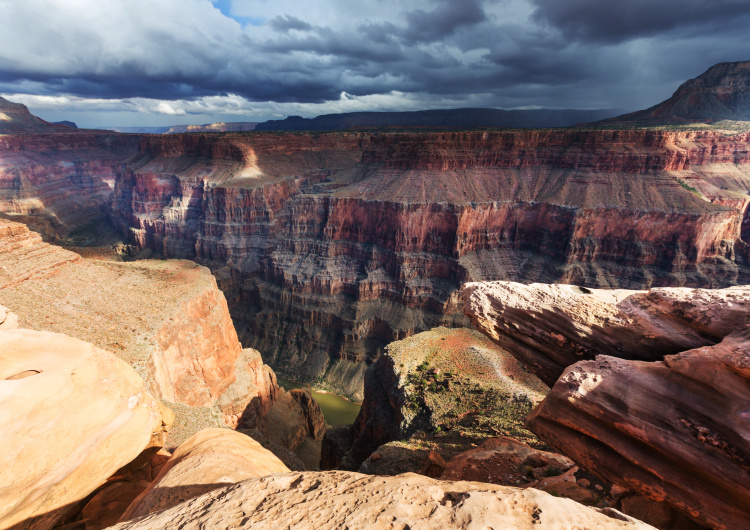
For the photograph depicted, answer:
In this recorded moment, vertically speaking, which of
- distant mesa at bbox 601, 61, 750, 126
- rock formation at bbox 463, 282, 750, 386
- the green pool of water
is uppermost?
distant mesa at bbox 601, 61, 750, 126

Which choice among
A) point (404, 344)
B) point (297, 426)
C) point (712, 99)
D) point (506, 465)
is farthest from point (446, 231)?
point (712, 99)

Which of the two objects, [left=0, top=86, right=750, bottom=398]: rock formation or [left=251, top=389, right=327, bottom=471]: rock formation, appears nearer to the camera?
[left=251, top=389, right=327, bottom=471]: rock formation

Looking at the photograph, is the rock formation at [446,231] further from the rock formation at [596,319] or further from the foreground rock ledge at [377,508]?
the foreground rock ledge at [377,508]

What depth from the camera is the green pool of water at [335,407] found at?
47.2 meters

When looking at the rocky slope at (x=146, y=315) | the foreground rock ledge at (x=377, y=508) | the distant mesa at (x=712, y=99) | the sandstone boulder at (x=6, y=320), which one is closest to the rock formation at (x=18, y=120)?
the rocky slope at (x=146, y=315)

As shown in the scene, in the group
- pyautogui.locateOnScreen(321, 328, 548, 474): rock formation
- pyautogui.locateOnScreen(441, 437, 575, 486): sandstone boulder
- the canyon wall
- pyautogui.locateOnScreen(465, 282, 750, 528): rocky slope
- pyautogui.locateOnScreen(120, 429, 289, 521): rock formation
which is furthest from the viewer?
the canyon wall

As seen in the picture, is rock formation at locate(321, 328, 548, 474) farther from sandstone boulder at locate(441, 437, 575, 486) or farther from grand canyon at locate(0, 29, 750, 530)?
sandstone boulder at locate(441, 437, 575, 486)

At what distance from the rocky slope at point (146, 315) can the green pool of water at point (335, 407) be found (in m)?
15.1

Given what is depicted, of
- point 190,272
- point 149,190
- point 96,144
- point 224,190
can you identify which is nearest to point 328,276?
point 190,272

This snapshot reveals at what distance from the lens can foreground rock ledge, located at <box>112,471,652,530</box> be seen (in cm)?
581

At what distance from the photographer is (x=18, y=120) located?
5423 inches

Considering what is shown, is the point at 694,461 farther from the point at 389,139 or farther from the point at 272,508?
the point at 389,139

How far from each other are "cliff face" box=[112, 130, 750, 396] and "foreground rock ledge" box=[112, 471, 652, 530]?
48273 millimetres

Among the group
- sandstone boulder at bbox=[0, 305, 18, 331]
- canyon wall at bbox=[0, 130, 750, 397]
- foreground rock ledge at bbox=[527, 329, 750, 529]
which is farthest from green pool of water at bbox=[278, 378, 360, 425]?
foreground rock ledge at bbox=[527, 329, 750, 529]
